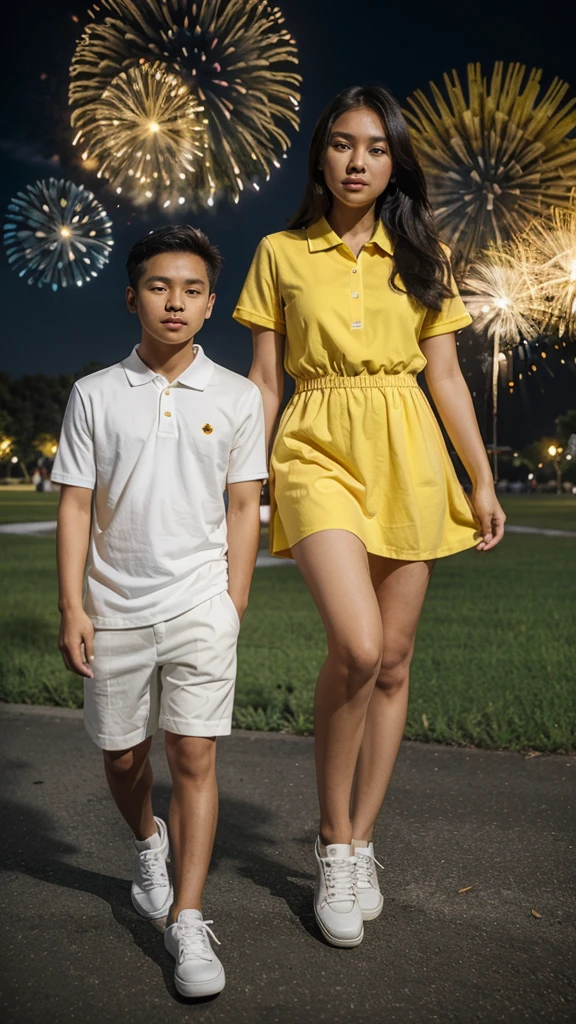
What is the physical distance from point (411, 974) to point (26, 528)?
1965 centimetres

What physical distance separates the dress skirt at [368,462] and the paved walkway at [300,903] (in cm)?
102

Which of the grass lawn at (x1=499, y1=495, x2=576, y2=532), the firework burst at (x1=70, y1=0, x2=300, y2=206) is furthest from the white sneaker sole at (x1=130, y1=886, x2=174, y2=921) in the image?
the grass lawn at (x1=499, y1=495, x2=576, y2=532)

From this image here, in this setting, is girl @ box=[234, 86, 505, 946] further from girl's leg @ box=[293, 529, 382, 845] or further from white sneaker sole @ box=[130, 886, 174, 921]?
white sneaker sole @ box=[130, 886, 174, 921]

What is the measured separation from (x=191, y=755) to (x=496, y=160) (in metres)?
7.01

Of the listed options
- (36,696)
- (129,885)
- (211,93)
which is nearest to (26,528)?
(211,93)

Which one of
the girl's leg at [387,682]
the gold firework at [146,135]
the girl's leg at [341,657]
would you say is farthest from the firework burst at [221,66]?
the girl's leg at [341,657]

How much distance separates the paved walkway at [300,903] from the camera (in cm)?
243

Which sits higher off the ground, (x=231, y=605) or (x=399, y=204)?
(x=399, y=204)

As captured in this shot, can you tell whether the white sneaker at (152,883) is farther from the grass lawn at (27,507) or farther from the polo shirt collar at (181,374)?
the grass lawn at (27,507)

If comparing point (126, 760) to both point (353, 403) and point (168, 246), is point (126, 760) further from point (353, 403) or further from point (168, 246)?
point (168, 246)

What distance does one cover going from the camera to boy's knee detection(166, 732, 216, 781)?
2.59 metres

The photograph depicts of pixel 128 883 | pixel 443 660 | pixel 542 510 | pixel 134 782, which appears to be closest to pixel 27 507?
pixel 542 510

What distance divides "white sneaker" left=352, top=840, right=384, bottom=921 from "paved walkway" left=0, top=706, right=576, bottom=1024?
37 millimetres

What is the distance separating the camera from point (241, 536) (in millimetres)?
2734
